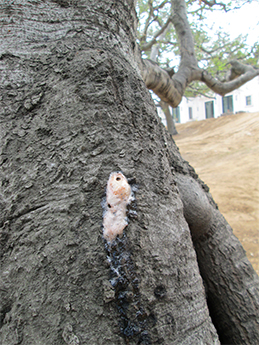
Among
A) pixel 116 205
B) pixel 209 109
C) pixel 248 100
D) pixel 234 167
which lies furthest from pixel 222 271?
pixel 209 109

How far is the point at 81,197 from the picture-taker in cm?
75

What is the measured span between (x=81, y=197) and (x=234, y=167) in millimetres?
6531

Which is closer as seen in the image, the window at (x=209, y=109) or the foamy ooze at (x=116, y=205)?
the foamy ooze at (x=116, y=205)

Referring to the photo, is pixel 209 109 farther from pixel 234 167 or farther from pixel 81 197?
pixel 81 197

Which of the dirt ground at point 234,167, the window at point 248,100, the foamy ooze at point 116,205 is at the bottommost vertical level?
the dirt ground at point 234,167

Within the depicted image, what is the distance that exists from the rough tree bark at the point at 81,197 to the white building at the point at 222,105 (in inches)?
699

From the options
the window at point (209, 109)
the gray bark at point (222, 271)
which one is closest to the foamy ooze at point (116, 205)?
the gray bark at point (222, 271)

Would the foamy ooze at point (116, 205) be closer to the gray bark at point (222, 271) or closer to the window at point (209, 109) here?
the gray bark at point (222, 271)

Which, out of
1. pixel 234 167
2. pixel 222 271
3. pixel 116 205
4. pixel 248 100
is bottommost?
pixel 234 167

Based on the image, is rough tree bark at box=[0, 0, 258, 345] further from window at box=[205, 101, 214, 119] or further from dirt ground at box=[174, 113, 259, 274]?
window at box=[205, 101, 214, 119]

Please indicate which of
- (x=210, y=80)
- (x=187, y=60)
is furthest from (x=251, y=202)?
(x=187, y=60)

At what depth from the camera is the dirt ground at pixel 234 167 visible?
146 inches

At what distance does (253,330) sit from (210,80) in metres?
3.33

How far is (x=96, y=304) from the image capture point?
653 mm
